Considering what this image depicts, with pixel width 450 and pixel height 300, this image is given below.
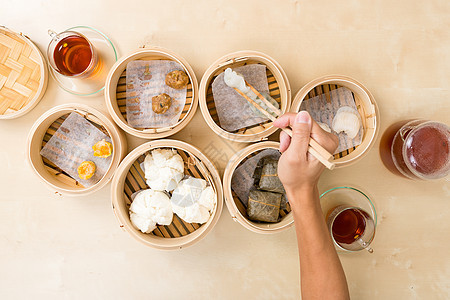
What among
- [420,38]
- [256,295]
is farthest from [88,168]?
[420,38]

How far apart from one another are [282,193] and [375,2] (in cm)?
118

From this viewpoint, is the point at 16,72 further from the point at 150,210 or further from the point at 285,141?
the point at 285,141

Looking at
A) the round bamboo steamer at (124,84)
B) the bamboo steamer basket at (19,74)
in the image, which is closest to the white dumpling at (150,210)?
the round bamboo steamer at (124,84)

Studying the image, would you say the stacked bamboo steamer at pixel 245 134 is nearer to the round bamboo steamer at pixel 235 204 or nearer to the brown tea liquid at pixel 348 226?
the round bamboo steamer at pixel 235 204

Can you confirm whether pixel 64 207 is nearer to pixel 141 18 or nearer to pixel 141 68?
pixel 141 68

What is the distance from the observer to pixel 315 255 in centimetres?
120

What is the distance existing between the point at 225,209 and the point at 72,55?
3.74 feet

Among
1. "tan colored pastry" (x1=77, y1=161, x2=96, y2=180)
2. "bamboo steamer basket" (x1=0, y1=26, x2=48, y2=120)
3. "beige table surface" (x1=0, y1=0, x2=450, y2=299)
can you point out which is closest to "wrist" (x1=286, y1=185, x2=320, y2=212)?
"beige table surface" (x1=0, y1=0, x2=450, y2=299)

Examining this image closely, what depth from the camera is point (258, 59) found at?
4.68 feet

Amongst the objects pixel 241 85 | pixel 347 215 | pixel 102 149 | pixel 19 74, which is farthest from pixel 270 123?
pixel 19 74

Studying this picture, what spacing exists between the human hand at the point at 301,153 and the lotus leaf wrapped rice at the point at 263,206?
0.20 metres

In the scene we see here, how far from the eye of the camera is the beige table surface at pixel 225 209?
61.3 inches

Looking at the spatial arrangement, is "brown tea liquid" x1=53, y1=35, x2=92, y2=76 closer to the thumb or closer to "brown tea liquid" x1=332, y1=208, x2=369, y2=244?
the thumb

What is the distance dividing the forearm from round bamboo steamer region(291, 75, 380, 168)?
0.32m
